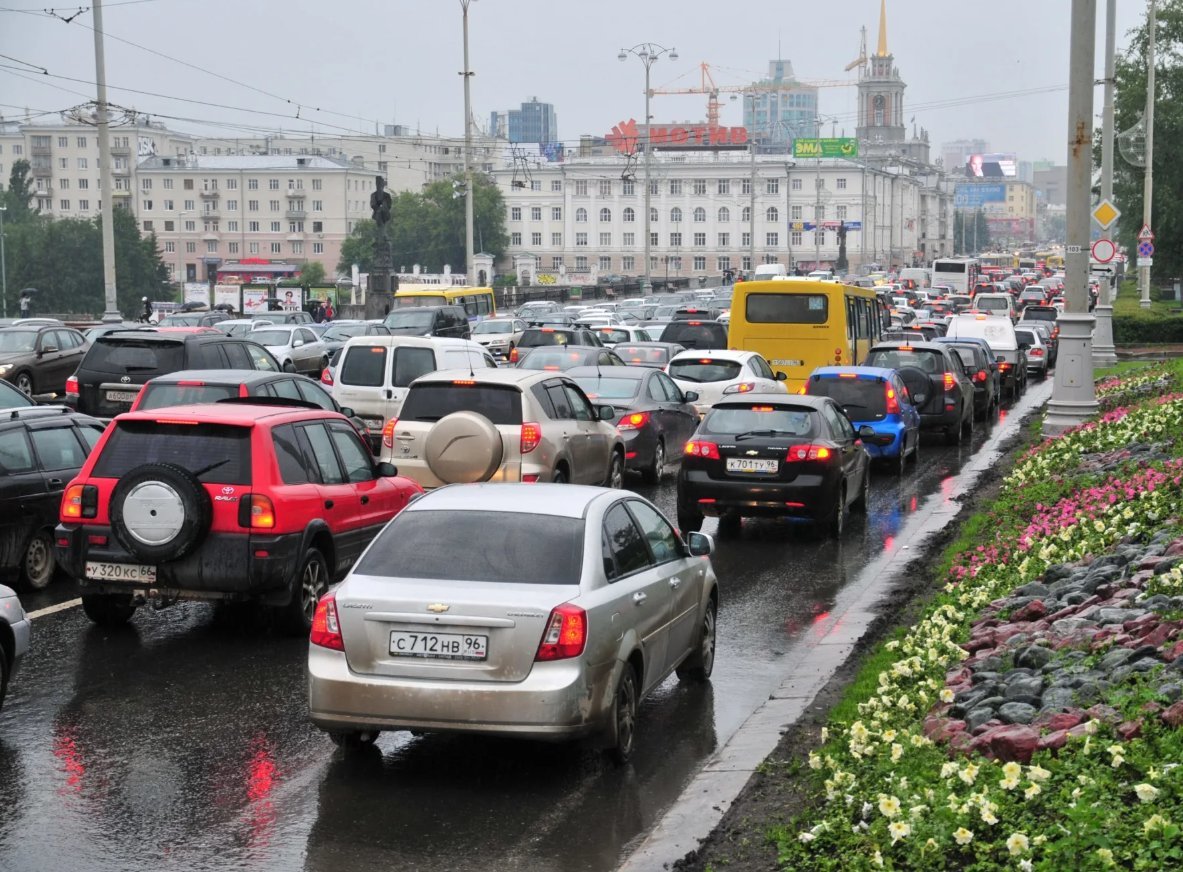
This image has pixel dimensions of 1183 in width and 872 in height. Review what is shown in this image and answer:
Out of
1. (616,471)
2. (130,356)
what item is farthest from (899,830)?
(130,356)

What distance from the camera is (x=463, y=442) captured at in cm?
1449

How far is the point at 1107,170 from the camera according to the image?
1491 inches

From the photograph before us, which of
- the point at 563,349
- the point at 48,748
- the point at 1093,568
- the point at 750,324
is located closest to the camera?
the point at 48,748

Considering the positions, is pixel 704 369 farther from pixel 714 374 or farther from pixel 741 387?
pixel 741 387

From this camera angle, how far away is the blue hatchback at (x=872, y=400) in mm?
21984

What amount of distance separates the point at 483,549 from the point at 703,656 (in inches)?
95.8

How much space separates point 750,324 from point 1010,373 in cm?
796

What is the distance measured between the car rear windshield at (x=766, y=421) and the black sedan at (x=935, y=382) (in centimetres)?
973

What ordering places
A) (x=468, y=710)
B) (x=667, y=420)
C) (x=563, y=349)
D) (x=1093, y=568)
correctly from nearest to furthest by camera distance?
1. (x=468, y=710)
2. (x=1093, y=568)
3. (x=667, y=420)
4. (x=563, y=349)

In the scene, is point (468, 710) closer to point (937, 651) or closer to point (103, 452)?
point (937, 651)

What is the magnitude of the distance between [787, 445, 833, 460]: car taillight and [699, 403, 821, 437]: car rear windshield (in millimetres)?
221

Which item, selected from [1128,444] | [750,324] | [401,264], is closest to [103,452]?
[1128,444]

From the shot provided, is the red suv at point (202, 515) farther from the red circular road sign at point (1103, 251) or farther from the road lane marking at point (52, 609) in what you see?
the red circular road sign at point (1103, 251)

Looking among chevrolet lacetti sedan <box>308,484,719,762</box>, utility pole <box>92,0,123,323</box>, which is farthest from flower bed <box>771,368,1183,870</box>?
utility pole <box>92,0,123,323</box>
